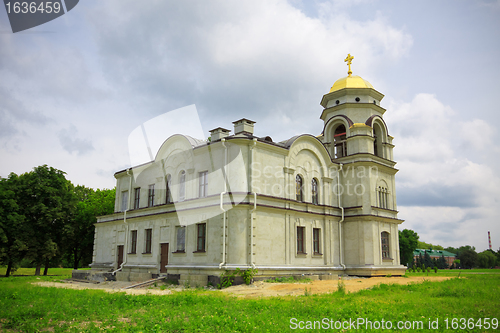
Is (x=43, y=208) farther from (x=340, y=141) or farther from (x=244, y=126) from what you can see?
(x=340, y=141)

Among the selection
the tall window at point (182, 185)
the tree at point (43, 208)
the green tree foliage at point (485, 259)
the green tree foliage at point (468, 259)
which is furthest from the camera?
the green tree foliage at point (468, 259)

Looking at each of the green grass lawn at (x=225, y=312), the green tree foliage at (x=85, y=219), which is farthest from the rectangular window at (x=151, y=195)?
the green grass lawn at (x=225, y=312)

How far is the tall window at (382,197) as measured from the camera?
27.9 m

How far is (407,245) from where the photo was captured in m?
65.1

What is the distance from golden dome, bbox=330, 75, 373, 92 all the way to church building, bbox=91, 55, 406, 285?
0.08 metres

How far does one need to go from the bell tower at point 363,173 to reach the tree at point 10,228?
2648cm

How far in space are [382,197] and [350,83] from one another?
9092mm

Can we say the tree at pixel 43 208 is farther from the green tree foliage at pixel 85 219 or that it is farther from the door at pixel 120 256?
the door at pixel 120 256

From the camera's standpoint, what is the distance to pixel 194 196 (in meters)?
24.0

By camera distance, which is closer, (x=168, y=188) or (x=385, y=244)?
(x=168, y=188)

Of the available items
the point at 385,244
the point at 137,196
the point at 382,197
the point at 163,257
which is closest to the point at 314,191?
the point at 382,197

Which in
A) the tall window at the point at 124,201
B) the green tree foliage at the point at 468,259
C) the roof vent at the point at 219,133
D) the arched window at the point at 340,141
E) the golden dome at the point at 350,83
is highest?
the golden dome at the point at 350,83

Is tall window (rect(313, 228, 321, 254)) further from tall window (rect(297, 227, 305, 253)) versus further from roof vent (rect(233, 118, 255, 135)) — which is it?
roof vent (rect(233, 118, 255, 135))

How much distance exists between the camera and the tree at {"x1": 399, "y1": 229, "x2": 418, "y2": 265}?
64975mm
